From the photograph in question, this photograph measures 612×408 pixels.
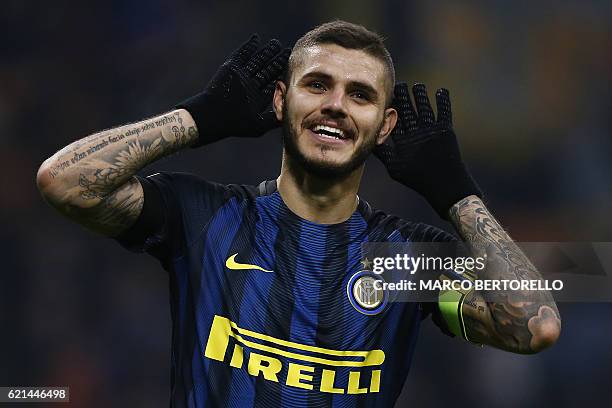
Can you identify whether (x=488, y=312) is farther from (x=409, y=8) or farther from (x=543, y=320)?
(x=409, y=8)

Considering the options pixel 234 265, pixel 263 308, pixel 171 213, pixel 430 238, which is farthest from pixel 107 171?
pixel 430 238

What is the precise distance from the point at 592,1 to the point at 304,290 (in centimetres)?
514

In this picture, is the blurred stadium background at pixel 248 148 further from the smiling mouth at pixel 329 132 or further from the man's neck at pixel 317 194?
the smiling mouth at pixel 329 132

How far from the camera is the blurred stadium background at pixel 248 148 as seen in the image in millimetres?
5887

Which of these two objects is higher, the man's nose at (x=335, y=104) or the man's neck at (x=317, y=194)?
the man's nose at (x=335, y=104)

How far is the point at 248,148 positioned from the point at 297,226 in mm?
3331

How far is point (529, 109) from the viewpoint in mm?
6742

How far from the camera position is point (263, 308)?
9.78 ft

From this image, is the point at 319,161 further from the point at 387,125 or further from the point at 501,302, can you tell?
the point at 501,302

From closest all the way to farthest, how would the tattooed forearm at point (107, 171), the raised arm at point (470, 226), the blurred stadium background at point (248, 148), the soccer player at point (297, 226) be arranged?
1. the tattooed forearm at point (107, 171)
2. the soccer player at point (297, 226)
3. the raised arm at point (470, 226)
4. the blurred stadium background at point (248, 148)

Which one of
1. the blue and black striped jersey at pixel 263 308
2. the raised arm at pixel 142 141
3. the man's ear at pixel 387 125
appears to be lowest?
the blue and black striped jersey at pixel 263 308

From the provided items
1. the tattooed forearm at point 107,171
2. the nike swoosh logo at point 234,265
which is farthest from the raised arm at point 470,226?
the tattooed forearm at point 107,171

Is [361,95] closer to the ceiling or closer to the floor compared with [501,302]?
closer to the ceiling

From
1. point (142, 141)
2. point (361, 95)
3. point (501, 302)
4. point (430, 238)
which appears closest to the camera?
point (142, 141)
